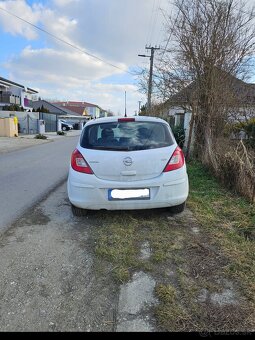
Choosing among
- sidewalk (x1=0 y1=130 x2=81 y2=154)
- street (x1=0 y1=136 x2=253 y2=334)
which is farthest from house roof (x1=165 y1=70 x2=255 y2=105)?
sidewalk (x1=0 y1=130 x2=81 y2=154)

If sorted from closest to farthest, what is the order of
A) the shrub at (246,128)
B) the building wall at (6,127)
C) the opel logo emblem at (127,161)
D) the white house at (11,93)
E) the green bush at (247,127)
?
the opel logo emblem at (127,161), the shrub at (246,128), the green bush at (247,127), the building wall at (6,127), the white house at (11,93)

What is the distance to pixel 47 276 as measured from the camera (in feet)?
9.57

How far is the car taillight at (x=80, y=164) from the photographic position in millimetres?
4129

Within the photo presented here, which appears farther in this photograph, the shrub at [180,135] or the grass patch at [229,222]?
the shrub at [180,135]

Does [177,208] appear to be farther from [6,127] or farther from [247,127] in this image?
[6,127]

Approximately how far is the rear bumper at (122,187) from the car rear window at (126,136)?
0.48 metres

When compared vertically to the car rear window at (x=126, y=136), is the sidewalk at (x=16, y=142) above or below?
below

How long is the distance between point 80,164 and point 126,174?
2.24ft

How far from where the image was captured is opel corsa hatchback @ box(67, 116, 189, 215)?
4074 millimetres

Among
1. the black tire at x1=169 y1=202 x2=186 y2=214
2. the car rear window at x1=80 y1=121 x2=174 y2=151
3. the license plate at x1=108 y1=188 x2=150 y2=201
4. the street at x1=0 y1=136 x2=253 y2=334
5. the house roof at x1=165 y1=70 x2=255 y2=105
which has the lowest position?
the street at x1=0 y1=136 x2=253 y2=334

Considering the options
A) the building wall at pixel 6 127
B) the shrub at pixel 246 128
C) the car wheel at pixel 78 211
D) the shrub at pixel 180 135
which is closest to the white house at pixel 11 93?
the building wall at pixel 6 127

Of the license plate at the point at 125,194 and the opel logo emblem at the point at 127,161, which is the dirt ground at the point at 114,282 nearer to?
the license plate at the point at 125,194

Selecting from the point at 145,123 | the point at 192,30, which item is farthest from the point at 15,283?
the point at 192,30

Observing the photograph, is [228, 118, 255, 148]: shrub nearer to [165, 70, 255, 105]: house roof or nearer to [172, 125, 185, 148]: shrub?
[165, 70, 255, 105]: house roof
